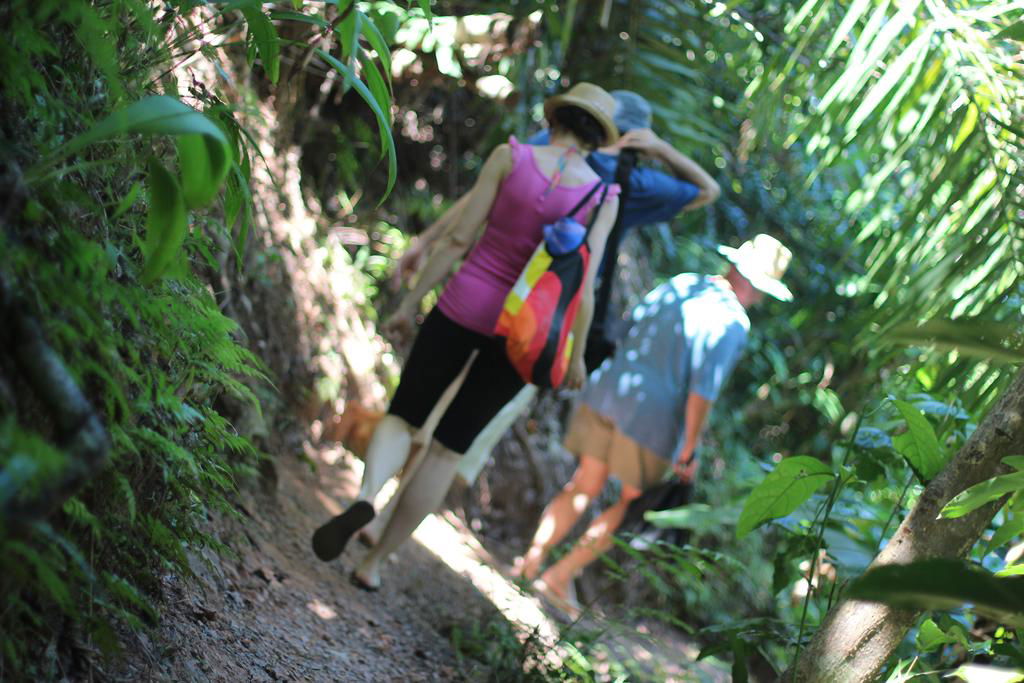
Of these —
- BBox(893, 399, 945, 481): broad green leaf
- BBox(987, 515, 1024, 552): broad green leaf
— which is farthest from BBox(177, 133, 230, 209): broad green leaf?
BBox(987, 515, 1024, 552): broad green leaf

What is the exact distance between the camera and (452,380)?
3395mm

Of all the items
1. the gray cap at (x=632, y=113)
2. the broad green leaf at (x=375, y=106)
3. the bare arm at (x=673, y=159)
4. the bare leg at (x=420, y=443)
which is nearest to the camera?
the broad green leaf at (x=375, y=106)

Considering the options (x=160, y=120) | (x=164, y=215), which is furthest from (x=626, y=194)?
(x=160, y=120)

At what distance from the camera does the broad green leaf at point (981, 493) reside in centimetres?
170

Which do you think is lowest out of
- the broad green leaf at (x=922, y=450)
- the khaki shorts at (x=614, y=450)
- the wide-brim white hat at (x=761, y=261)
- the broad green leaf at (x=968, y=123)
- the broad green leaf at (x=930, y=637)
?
the khaki shorts at (x=614, y=450)

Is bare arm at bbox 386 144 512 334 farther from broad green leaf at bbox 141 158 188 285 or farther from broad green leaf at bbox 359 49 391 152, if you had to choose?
broad green leaf at bbox 141 158 188 285

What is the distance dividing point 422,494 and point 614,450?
172cm

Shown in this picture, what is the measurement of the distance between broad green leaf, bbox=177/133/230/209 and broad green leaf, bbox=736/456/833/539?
1.31m

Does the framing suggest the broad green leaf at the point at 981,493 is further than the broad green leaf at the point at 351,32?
No

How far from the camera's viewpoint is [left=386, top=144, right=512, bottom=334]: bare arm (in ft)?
10.9

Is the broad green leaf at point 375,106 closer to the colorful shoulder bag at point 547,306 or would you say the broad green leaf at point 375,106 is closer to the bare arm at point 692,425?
the colorful shoulder bag at point 547,306

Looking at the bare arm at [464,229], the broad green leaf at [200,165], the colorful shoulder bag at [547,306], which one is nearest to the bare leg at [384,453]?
the bare arm at [464,229]

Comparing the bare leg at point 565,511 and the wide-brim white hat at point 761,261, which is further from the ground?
the wide-brim white hat at point 761,261

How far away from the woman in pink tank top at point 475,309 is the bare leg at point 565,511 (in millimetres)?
1424
